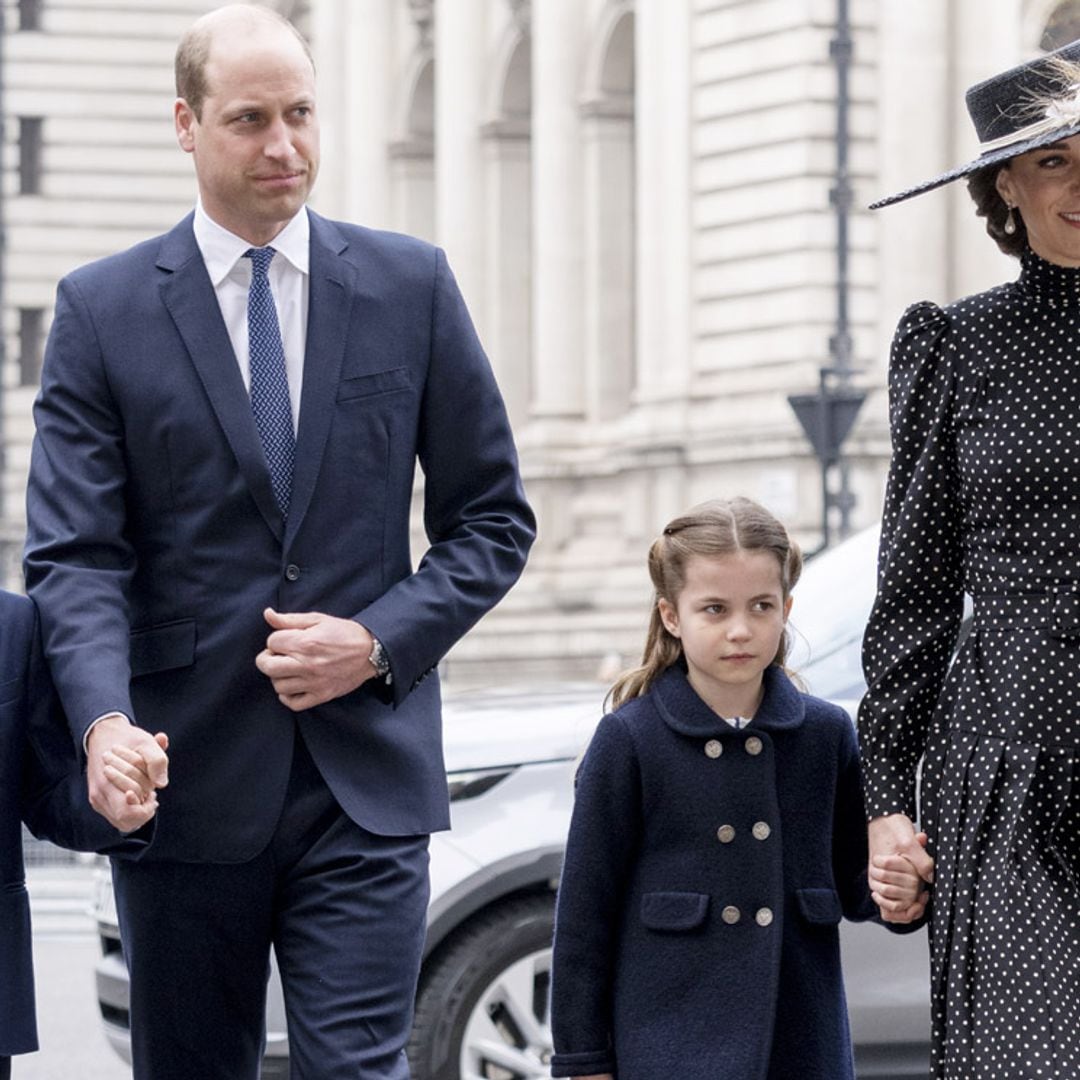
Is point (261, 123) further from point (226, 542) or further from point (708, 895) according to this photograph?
point (708, 895)

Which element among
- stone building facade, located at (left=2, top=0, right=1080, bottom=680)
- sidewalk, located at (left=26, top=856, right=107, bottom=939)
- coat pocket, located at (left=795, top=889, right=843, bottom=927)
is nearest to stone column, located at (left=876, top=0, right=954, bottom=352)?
stone building facade, located at (left=2, top=0, right=1080, bottom=680)

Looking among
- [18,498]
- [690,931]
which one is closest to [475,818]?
[690,931]

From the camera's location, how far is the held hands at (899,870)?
15.8 feet

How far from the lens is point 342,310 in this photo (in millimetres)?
5215

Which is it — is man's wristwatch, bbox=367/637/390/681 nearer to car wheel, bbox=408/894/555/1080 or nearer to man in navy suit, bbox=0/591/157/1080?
man in navy suit, bbox=0/591/157/1080

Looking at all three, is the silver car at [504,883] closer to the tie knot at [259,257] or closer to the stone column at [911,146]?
the tie knot at [259,257]

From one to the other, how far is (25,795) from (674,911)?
1103mm

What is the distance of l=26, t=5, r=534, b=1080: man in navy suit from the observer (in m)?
5.00

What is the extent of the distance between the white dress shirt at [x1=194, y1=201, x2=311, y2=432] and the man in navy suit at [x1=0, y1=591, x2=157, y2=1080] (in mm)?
597

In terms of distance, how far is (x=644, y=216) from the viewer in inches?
1335

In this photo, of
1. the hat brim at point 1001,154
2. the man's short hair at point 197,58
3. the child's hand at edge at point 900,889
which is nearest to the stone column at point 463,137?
the man's short hair at point 197,58

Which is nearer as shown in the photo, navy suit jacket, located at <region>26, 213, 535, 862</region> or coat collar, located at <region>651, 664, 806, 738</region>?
navy suit jacket, located at <region>26, 213, 535, 862</region>

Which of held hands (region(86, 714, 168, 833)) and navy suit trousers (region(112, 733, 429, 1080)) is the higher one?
held hands (region(86, 714, 168, 833))

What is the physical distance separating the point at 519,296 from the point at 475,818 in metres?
31.3
